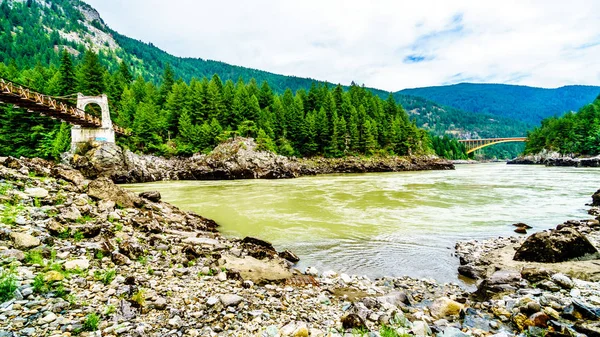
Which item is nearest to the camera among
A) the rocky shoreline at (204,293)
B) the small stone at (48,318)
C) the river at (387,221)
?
the small stone at (48,318)

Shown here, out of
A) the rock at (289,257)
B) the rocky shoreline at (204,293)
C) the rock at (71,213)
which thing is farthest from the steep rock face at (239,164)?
the rock at (71,213)

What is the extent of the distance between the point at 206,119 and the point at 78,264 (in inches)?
2460

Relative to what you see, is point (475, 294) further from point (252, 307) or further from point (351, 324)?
point (252, 307)

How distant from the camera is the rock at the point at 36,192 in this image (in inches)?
365

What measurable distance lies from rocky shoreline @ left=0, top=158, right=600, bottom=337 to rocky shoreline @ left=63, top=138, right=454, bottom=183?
31491 millimetres

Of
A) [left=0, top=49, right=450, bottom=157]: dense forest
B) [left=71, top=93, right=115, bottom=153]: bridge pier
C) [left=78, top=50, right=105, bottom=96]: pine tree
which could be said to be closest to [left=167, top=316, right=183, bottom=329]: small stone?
[left=71, top=93, right=115, bottom=153]: bridge pier

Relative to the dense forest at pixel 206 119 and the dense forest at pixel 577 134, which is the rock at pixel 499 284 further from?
the dense forest at pixel 577 134

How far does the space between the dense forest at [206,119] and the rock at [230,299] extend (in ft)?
159

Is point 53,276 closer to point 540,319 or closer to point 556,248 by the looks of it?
point 540,319

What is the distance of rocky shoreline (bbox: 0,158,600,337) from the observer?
4855mm

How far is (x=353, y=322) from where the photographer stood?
17.7 feet

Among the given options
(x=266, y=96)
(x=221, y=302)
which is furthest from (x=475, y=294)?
(x=266, y=96)

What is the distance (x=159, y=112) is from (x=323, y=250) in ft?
208

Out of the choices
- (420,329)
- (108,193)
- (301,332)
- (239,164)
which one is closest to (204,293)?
(301,332)
